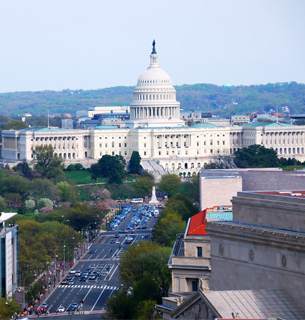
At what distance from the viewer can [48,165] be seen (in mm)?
172625

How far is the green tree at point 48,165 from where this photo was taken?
16625 cm

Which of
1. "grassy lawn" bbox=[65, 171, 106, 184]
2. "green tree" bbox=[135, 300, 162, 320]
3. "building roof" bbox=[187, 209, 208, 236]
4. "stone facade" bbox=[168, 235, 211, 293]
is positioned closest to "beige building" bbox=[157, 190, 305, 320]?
"stone facade" bbox=[168, 235, 211, 293]

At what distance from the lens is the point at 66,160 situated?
196 meters

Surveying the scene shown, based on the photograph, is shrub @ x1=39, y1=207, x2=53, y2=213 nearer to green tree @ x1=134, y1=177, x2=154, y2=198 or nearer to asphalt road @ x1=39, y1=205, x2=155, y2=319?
asphalt road @ x1=39, y1=205, x2=155, y2=319

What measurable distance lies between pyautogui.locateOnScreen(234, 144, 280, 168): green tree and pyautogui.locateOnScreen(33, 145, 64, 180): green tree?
27.4m

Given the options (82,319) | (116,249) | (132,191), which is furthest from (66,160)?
(82,319)

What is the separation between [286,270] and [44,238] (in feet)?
211

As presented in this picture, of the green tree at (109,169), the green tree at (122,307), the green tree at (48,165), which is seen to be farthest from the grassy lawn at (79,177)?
the green tree at (122,307)

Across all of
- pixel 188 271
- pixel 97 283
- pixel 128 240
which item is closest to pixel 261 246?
pixel 188 271

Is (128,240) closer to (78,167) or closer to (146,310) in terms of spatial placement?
(146,310)

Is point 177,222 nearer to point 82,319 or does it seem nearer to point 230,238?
point 82,319

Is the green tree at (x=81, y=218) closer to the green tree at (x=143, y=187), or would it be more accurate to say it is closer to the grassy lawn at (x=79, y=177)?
the green tree at (x=143, y=187)

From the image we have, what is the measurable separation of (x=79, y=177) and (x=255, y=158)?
2755 centimetres

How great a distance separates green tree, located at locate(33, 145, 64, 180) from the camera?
545ft
